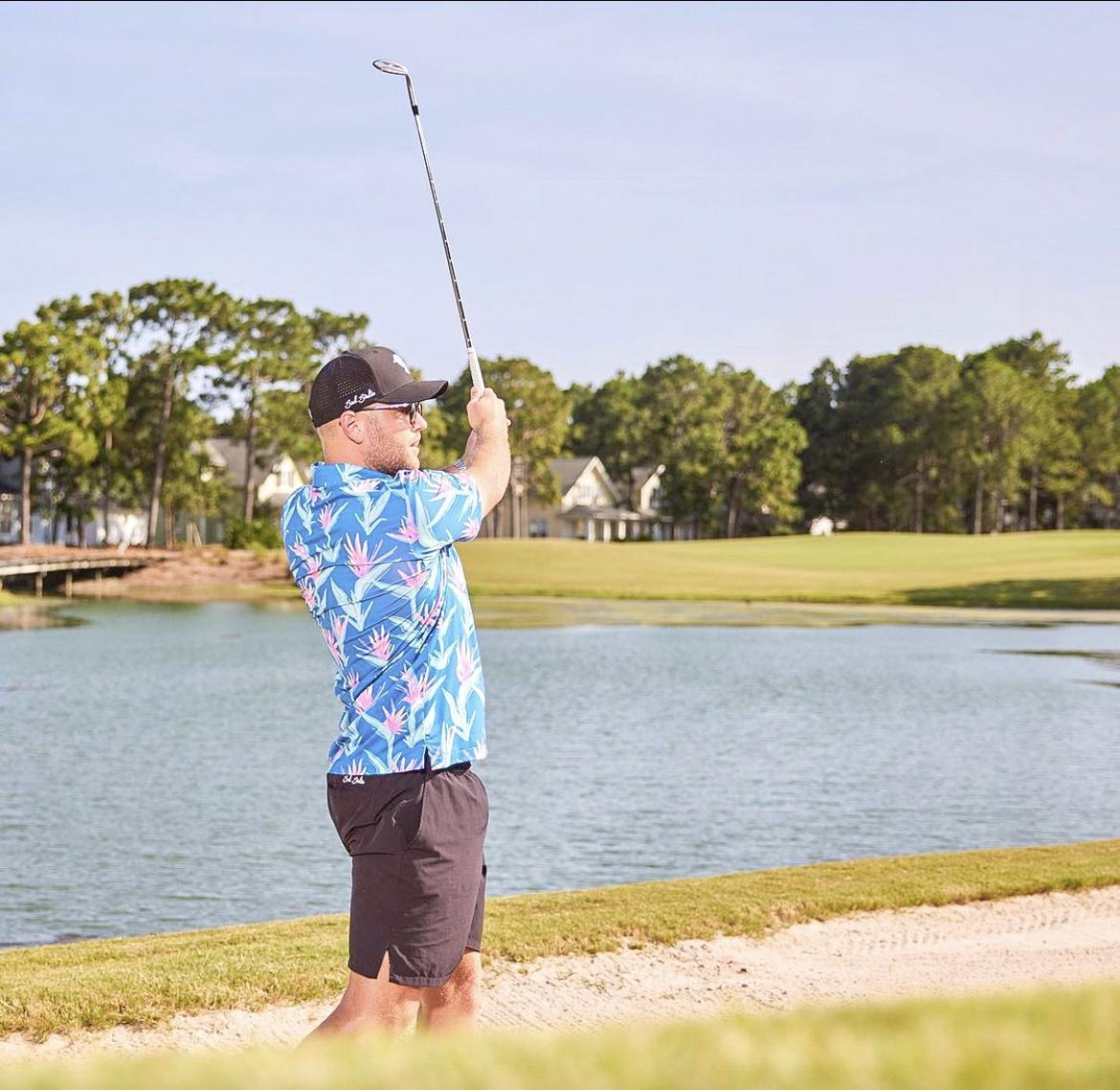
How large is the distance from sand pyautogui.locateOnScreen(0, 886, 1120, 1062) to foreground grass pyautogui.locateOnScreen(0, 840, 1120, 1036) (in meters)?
0.16

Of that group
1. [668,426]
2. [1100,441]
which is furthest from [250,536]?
[1100,441]

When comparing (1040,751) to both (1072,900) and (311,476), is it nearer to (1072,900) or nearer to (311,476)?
(1072,900)

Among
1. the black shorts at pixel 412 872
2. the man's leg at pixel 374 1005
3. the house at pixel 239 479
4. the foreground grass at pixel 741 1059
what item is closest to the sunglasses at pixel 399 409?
the black shorts at pixel 412 872

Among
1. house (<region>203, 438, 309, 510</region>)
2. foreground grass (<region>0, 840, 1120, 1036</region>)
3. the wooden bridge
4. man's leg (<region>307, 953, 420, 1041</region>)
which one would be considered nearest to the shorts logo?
man's leg (<region>307, 953, 420, 1041</region>)

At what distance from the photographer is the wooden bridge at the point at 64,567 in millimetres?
63906

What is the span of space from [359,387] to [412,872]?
4.30 ft

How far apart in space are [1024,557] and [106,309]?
160 ft

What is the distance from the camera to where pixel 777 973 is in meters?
8.15

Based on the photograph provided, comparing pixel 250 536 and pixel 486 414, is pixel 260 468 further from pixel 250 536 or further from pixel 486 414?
pixel 486 414

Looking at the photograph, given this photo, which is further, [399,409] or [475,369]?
[475,369]

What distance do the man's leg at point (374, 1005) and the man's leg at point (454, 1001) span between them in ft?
0.31

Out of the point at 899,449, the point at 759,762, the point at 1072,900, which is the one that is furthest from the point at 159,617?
the point at 899,449

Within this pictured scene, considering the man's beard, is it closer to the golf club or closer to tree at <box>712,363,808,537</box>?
the golf club

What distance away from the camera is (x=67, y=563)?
2685 inches
